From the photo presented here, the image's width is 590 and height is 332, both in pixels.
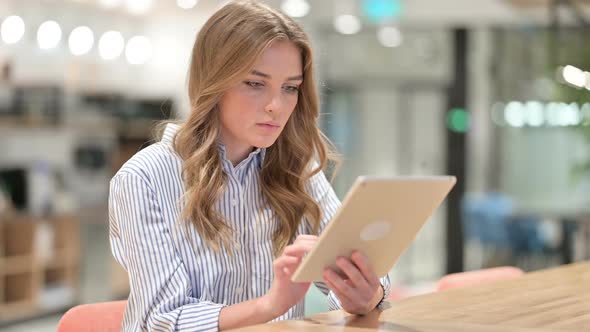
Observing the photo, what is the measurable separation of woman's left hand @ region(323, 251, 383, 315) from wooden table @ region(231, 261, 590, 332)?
1.6 inches

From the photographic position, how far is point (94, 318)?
2094mm

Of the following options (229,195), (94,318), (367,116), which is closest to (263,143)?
(229,195)

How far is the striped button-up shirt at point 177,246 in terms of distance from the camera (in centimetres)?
191

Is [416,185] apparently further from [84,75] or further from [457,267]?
[457,267]

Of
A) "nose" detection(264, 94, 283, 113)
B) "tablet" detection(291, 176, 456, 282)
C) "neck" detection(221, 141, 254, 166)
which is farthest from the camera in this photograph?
"neck" detection(221, 141, 254, 166)

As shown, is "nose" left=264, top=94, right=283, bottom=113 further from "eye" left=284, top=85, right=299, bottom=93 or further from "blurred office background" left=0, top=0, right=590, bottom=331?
"blurred office background" left=0, top=0, right=590, bottom=331

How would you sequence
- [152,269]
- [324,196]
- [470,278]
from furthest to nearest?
[470,278] < [324,196] < [152,269]

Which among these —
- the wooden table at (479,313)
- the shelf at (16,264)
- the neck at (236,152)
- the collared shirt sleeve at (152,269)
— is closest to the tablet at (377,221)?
the wooden table at (479,313)

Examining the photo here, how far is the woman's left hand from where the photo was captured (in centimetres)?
174

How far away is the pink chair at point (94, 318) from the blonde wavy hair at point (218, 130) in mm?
293

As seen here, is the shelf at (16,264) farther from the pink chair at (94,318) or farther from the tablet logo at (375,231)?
the tablet logo at (375,231)

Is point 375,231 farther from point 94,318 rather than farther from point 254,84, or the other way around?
point 94,318

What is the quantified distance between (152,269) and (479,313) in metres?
0.67

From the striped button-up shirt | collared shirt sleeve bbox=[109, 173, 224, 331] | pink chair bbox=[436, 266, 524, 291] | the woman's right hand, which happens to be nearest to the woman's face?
the striped button-up shirt
